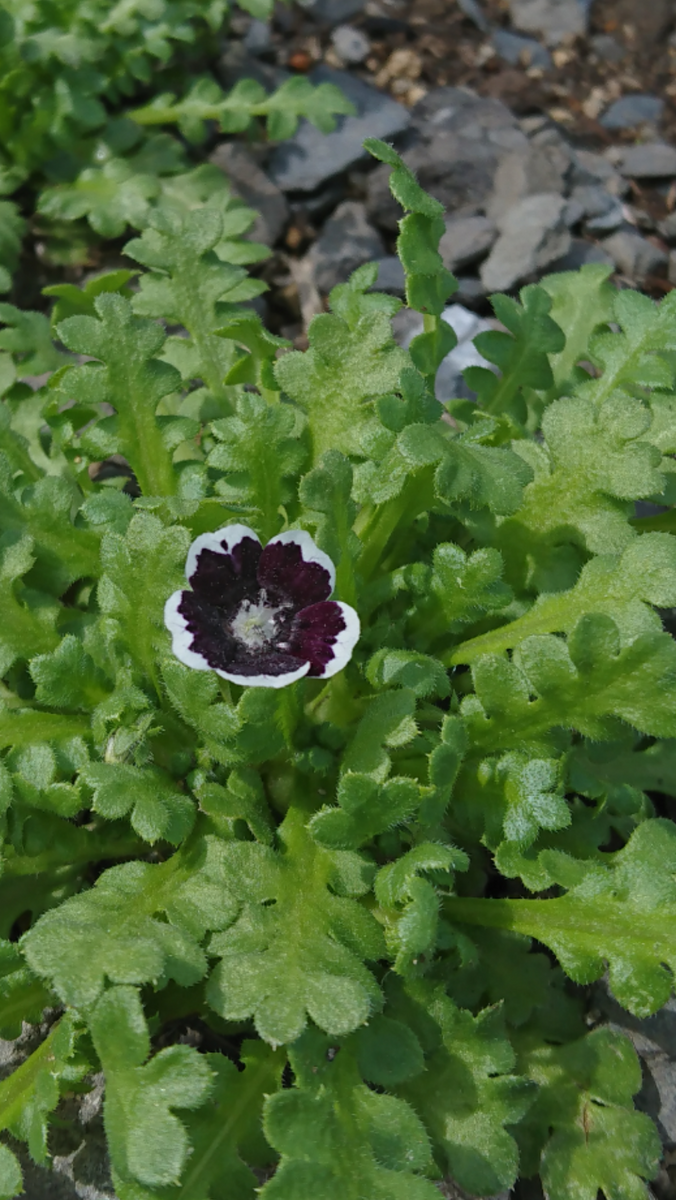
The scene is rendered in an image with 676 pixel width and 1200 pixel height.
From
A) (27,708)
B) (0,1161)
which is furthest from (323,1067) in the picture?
(27,708)

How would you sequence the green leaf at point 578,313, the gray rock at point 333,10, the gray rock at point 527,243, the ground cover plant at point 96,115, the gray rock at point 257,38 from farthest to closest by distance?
the gray rock at point 333,10 < the gray rock at point 257,38 < the gray rock at point 527,243 < the ground cover plant at point 96,115 < the green leaf at point 578,313

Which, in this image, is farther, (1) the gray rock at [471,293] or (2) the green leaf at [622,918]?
(1) the gray rock at [471,293]

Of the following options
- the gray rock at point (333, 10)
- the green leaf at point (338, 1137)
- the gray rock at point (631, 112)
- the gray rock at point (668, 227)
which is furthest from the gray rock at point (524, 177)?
the green leaf at point (338, 1137)

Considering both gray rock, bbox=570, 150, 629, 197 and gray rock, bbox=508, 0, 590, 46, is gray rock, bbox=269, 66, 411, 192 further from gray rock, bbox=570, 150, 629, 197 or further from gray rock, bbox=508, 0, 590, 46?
gray rock, bbox=508, 0, 590, 46

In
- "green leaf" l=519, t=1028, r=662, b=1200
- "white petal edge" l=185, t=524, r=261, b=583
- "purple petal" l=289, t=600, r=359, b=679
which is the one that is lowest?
"green leaf" l=519, t=1028, r=662, b=1200

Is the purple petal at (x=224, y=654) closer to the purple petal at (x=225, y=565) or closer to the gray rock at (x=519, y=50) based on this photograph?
the purple petal at (x=225, y=565)

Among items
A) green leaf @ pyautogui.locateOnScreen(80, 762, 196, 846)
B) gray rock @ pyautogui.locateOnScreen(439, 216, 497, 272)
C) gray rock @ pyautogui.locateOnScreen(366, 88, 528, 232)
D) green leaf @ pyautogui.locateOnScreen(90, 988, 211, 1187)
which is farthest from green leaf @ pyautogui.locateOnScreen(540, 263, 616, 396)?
green leaf @ pyautogui.locateOnScreen(90, 988, 211, 1187)

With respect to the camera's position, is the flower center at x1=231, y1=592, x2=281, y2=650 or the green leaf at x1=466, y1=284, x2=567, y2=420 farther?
the green leaf at x1=466, y1=284, x2=567, y2=420
